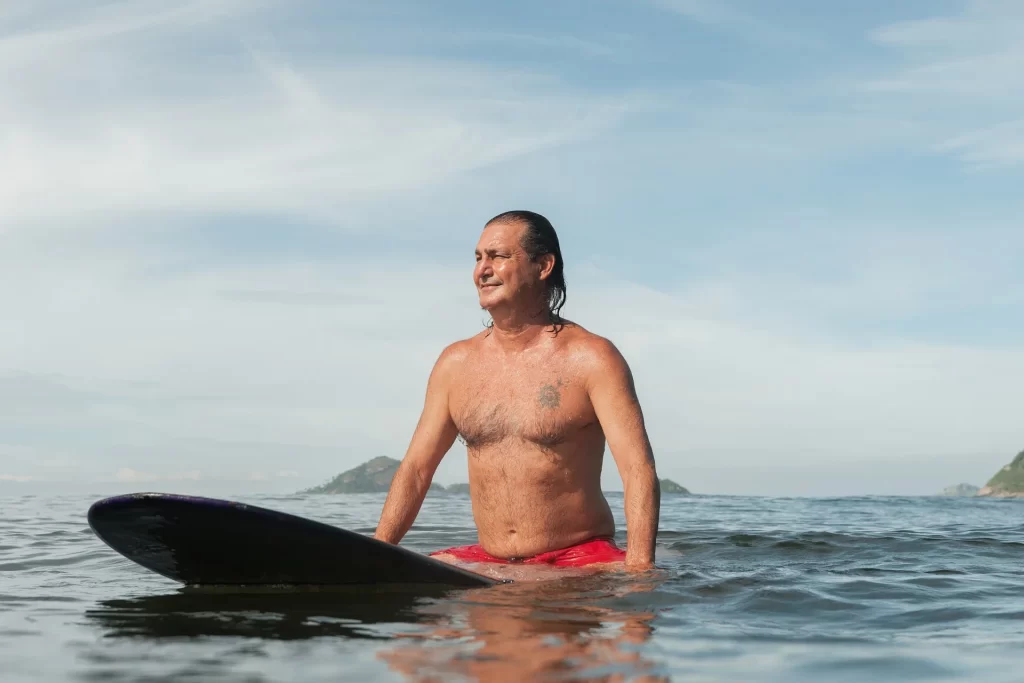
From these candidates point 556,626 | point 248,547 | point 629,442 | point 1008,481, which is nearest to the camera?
point 556,626

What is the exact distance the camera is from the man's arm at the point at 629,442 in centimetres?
543

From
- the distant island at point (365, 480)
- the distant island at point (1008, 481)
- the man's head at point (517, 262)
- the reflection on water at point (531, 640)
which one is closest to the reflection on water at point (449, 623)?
the reflection on water at point (531, 640)

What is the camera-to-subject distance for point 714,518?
12117 millimetres

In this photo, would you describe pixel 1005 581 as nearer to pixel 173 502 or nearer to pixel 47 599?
pixel 173 502

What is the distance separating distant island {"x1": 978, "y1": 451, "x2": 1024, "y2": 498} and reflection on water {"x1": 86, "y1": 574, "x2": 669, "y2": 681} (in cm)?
2853

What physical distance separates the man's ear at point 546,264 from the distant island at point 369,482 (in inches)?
639

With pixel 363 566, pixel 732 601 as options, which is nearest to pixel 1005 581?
pixel 732 601

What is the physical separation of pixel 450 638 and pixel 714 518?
8.82 metres

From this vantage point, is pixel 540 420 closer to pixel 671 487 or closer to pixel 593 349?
pixel 593 349

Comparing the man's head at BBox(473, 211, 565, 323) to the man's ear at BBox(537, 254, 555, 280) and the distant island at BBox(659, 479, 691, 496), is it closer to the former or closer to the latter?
the man's ear at BBox(537, 254, 555, 280)

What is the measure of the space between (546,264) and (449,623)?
252cm

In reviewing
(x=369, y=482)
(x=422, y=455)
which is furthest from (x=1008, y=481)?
(x=422, y=455)

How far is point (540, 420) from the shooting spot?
5656mm

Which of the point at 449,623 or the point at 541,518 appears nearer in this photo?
the point at 449,623
